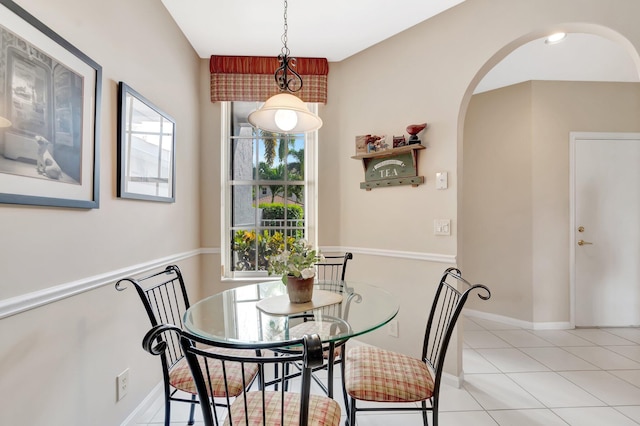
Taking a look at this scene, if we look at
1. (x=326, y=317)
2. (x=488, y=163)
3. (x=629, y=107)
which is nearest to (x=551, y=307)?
(x=488, y=163)

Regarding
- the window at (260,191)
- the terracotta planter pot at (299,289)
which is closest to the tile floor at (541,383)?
the terracotta planter pot at (299,289)

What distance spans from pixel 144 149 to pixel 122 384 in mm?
1338

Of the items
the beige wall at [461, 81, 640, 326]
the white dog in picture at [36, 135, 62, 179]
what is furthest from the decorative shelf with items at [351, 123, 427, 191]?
the white dog in picture at [36, 135, 62, 179]

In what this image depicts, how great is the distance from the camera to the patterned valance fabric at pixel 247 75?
278 cm

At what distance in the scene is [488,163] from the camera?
341 cm

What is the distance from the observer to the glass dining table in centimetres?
123

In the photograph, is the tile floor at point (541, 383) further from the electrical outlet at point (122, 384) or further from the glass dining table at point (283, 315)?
the glass dining table at point (283, 315)

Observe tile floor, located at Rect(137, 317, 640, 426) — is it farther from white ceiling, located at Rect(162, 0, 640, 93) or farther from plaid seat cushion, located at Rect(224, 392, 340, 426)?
white ceiling, located at Rect(162, 0, 640, 93)

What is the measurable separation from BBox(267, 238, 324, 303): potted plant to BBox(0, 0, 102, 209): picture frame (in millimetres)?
910

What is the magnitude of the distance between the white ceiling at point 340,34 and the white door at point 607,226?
0.75 meters

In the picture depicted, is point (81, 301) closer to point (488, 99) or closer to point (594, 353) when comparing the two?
point (594, 353)

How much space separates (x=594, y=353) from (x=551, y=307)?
1.96 ft

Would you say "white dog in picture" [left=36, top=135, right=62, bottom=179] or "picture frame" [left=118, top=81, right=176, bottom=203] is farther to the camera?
"picture frame" [left=118, top=81, right=176, bottom=203]

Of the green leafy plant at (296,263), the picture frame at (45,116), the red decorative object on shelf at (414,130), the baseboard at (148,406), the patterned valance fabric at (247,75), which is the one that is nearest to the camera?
the picture frame at (45,116)
